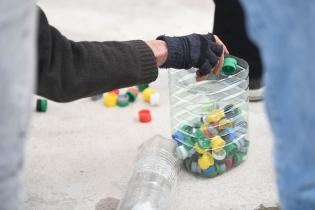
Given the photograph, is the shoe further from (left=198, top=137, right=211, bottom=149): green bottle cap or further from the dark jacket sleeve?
the dark jacket sleeve

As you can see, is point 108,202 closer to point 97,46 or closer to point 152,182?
point 152,182

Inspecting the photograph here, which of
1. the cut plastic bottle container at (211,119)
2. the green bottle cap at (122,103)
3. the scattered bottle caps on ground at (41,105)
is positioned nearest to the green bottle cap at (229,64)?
the cut plastic bottle container at (211,119)

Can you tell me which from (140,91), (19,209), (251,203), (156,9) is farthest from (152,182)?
(156,9)

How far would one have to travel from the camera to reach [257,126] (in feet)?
5.18

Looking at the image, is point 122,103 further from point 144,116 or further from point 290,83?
point 290,83

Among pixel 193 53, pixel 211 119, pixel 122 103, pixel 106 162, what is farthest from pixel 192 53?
pixel 122 103

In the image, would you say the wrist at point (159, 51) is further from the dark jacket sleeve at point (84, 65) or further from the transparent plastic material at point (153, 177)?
the transparent plastic material at point (153, 177)

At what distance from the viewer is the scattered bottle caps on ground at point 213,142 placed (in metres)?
1.36

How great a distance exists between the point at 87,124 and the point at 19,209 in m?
0.94

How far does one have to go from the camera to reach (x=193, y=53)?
123cm

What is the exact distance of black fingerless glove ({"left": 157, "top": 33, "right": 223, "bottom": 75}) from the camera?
1.23m

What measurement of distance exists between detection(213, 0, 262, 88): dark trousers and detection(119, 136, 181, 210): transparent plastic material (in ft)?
1.29

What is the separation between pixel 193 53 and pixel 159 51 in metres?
0.07

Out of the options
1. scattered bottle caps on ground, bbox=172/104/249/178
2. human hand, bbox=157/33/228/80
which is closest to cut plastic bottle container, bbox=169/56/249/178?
scattered bottle caps on ground, bbox=172/104/249/178
